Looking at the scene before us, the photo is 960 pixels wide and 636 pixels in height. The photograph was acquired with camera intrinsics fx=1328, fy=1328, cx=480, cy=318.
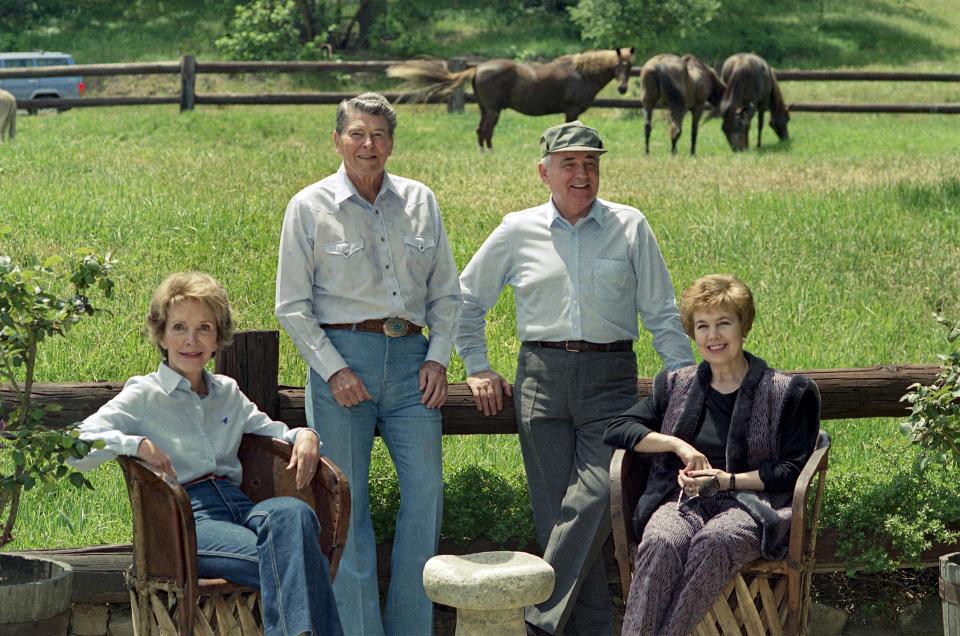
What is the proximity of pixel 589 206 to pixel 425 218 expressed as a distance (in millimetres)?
603

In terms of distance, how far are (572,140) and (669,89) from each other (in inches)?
572

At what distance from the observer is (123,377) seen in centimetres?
700

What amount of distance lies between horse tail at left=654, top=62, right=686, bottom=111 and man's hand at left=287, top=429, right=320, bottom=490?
15.1 metres

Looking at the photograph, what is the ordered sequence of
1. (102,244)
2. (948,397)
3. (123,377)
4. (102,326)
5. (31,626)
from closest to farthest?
(31,626), (948,397), (123,377), (102,326), (102,244)

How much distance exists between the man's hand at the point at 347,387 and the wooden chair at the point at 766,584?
2.94ft

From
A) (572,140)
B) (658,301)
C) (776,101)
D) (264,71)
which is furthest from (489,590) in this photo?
(264,71)

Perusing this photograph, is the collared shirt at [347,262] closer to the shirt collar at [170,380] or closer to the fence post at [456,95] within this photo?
the shirt collar at [170,380]

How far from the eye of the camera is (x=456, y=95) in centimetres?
2183

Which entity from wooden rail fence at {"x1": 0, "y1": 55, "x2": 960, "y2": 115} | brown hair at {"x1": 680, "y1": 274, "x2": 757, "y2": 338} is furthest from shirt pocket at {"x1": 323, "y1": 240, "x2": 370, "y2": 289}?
wooden rail fence at {"x1": 0, "y1": 55, "x2": 960, "y2": 115}

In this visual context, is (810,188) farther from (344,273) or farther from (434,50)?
(434,50)

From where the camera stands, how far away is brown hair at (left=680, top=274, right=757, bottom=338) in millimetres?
4215

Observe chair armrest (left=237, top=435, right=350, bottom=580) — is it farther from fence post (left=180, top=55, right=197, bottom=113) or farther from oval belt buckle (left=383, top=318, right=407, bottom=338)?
fence post (left=180, top=55, right=197, bottom=113)

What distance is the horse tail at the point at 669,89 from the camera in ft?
61.1

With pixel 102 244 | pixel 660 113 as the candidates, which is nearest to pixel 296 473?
pixel 102 244
